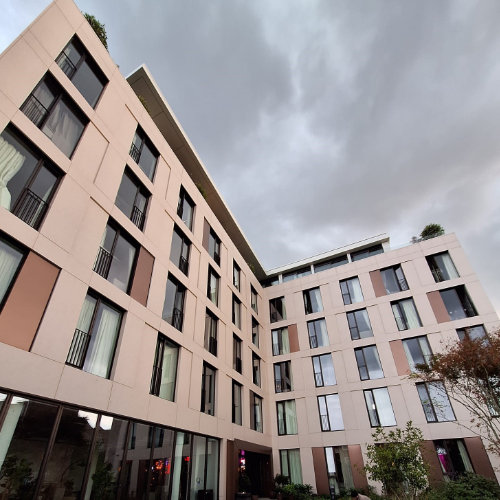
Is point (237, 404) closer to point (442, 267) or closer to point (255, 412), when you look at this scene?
point (255, 412)

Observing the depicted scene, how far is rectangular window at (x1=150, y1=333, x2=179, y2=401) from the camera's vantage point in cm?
1231

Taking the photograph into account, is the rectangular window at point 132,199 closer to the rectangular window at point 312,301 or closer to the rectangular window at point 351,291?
the rectangular window at point 312,301

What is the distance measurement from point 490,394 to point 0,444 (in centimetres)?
1716

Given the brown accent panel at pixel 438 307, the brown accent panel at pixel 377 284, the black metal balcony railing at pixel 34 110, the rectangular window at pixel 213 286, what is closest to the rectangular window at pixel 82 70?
the black metal balcony railing at pixel 34 110

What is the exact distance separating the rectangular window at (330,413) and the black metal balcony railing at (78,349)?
17.0 m

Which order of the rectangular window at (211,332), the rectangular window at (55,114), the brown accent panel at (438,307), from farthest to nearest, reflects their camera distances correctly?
the brown accent panel at (438,307) < the rectangular window at (211,332) < the rectangular window at (55,114)

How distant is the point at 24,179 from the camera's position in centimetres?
904

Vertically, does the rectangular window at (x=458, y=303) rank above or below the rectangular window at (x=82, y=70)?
below

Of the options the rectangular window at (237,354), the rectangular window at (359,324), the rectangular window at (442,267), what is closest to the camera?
the rectangular window at (237,354)


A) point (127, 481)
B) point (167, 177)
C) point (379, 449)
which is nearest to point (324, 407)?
point (379, 449)

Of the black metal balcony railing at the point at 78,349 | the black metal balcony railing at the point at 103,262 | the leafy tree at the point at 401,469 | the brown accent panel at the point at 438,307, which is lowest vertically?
the leafy tree at the point at 401,469

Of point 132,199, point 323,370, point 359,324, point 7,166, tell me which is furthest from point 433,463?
point 7,166

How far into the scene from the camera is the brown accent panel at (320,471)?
62.4 ft

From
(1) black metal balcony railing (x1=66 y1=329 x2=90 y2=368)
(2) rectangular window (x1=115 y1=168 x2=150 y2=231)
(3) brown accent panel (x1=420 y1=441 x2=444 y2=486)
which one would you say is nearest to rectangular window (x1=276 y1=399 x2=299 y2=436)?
(3) brown accent panel (x1=420 y1=441 x2=444 y2=486)
